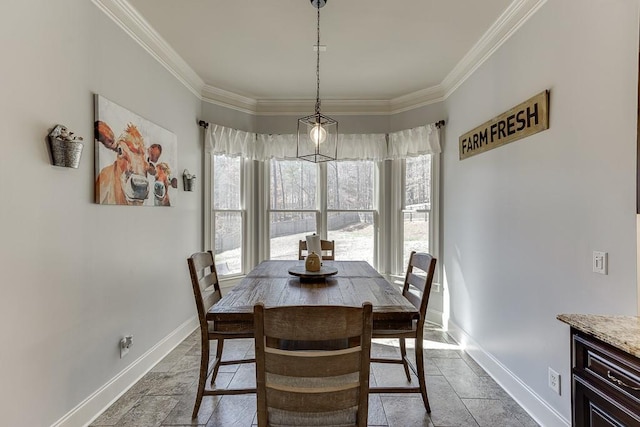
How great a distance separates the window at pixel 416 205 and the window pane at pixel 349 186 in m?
0.49

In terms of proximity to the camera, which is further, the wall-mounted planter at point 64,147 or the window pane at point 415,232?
the window pane at point 415,232

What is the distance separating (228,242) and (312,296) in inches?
99.1

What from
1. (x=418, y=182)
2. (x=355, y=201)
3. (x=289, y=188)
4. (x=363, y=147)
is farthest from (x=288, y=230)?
(x=418, y=182)

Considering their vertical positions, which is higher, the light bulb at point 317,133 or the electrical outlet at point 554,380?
the light bulb at point 317,133

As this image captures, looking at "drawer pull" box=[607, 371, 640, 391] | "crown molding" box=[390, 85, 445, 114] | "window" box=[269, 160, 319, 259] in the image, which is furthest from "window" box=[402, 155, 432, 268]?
"drawer pull" box=[607, 371, 640, 391]

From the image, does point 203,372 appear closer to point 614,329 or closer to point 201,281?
point 201,281

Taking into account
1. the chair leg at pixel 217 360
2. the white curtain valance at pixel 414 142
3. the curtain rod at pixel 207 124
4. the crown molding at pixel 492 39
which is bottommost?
the chair leg at pixel 217 360

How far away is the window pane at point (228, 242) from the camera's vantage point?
13.8 feet

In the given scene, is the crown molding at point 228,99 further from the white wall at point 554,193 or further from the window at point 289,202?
the white wall at point 554,193

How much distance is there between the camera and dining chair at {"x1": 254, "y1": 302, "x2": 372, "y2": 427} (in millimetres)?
1230

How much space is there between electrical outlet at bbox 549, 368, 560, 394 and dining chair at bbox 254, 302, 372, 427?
141 cm

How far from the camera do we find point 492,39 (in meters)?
2.78

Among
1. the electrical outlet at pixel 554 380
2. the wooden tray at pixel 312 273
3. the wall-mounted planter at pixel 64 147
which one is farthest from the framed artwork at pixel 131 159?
the electrical outlet at pixel 554 380

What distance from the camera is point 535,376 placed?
223 centimetres
